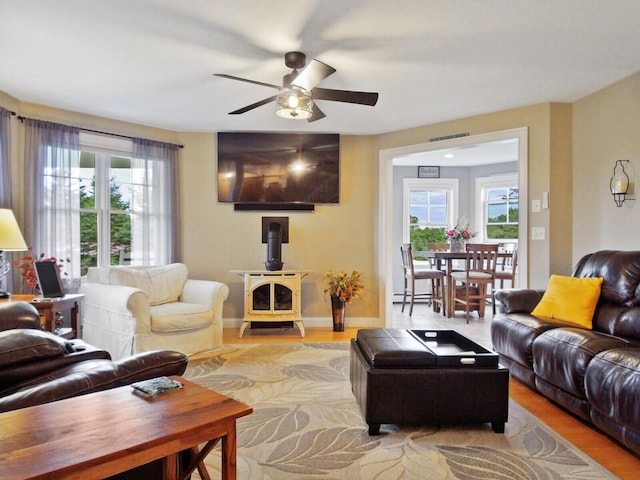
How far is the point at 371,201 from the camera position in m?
5.15

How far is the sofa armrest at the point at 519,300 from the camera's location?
3244 millimetres

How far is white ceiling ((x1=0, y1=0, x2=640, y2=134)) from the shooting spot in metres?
2.30

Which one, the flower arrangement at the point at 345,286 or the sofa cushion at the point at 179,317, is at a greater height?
the flower arrangement at the point at 345,286

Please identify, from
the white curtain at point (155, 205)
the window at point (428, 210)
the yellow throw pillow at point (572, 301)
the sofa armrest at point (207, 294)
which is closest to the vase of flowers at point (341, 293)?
the sofa armrest at point (207, 294)

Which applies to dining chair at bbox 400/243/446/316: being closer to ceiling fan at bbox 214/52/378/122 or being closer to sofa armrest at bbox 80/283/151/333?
ceiling fan at bbox 214/52/378/122

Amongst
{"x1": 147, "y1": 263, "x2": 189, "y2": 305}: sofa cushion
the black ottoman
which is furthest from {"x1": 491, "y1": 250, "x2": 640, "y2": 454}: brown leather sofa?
{"x1": 147, "y1": 263, "x2": 189, "y2": 305}: sofa cushion

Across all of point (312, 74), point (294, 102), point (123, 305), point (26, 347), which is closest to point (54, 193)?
point (123, 305)

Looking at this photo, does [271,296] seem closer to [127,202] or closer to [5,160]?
[127,202]

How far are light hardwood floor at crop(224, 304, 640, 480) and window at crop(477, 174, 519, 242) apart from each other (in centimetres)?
217

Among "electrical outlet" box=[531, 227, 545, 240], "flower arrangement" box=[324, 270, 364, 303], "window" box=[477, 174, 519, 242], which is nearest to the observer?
"electrical outlet" box=[531, 227, 545, 240]

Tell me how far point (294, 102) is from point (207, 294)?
2.12 metres

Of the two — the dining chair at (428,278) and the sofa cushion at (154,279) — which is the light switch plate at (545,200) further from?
the sofa cushion at (154,279)

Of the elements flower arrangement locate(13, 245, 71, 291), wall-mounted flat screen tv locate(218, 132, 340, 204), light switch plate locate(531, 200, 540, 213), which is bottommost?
flower arrangement locate(13, 245, 71, 291)

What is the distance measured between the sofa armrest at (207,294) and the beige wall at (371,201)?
83cm
